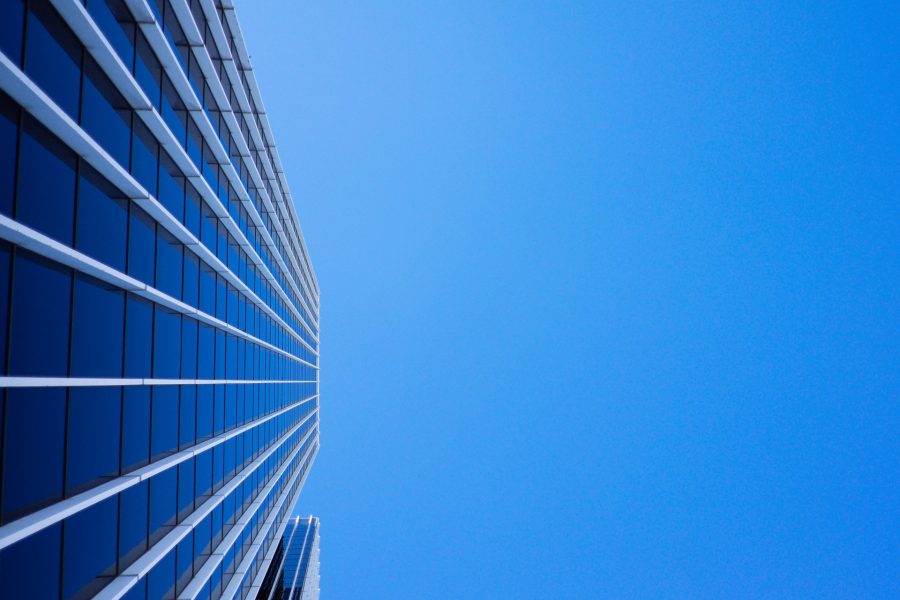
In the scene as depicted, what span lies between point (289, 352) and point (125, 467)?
1180 inches

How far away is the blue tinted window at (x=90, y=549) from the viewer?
11484 mm

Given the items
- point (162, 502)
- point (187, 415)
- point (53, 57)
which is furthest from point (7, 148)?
point (187, 415)

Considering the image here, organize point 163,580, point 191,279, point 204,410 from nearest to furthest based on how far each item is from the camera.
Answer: point 163,580, point 191,279, point 204,410

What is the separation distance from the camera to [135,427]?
1503 centimetres

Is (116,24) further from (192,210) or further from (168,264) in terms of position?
(192,210)

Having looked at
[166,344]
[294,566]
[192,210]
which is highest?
[192,210]

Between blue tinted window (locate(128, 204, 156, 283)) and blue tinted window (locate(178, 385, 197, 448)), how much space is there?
4891 mm

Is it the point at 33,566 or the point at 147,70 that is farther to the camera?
the point at 147,70

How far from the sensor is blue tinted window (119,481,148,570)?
14.0 metres

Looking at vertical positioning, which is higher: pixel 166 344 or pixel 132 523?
pixel 166 344

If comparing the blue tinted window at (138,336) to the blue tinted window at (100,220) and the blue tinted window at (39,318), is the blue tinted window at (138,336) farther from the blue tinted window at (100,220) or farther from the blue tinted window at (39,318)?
the blue tinted window at (39,318)

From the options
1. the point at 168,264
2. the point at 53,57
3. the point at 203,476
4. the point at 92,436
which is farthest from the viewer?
the point at 203,476

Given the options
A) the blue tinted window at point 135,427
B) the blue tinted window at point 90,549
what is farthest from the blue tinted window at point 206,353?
the blue tinted window at point 90,549

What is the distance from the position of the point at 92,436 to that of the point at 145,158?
783 centimetres
